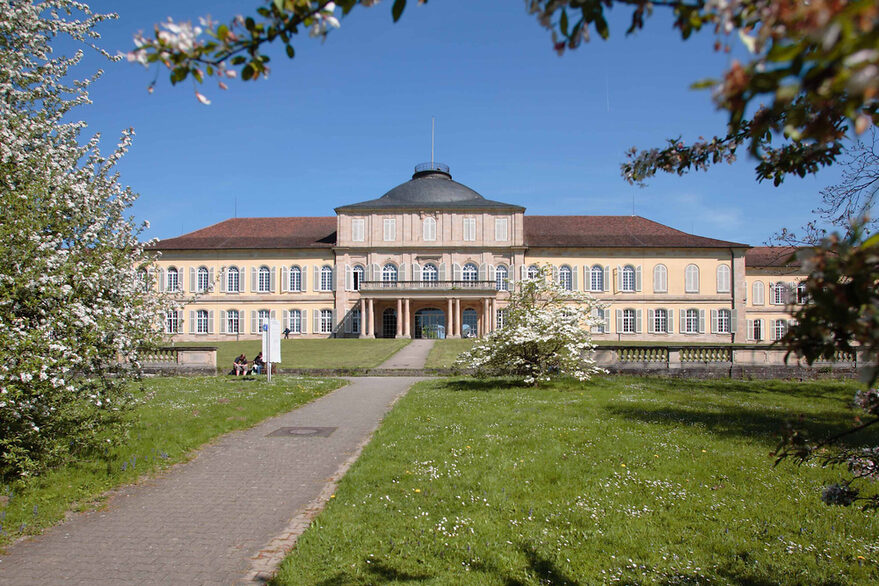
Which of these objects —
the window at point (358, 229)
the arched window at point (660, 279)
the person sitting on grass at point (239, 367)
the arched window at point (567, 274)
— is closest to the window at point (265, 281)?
the window at point (358, 229)

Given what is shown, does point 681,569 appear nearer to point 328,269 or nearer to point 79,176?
point 79,176

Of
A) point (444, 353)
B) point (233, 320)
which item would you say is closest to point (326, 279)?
point (233, 320)

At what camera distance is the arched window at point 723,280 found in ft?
165

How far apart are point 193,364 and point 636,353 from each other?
16.6 m

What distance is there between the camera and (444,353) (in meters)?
31.4

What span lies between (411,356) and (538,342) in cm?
1618

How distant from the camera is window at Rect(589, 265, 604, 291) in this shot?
50.6m

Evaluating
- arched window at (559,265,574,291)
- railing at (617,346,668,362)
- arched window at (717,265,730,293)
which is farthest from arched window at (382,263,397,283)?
railing at (617,346,668,362)

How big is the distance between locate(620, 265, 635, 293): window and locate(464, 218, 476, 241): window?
13597mm

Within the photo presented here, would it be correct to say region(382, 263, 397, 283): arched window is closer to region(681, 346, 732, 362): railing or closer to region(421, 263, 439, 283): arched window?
region(421, 263, 439, 283): arched window

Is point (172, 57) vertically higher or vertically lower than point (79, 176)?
lower

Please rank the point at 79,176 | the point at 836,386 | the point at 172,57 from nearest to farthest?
the point at 172,57
the point at 79,176
the point at 836,386

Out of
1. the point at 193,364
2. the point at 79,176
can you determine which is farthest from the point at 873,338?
the point at 193,364

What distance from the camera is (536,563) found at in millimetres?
4285
